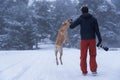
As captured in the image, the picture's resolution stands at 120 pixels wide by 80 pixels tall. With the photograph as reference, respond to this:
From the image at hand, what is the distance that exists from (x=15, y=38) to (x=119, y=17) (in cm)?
1835

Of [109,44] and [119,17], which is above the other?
[119,17]

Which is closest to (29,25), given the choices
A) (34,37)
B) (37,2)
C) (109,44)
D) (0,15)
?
(34,37)

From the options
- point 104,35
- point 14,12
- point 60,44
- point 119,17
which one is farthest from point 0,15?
point 60,44

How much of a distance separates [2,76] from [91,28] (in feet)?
8.66

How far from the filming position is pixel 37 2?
56.8 m

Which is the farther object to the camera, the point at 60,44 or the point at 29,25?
the point at 29,25

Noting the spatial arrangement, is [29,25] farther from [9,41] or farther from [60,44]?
[60,44]

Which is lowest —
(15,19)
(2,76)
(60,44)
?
(2,76)

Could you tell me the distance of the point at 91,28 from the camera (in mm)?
9367

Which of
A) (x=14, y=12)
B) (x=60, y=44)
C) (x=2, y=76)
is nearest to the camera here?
(x=2, y=76)

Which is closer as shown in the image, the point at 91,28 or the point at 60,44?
the point at 91,28

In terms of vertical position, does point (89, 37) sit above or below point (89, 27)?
below

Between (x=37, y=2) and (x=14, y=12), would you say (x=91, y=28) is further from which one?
(x=37, y=2)

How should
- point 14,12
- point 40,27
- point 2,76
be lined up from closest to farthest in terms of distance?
point 2,76 < point 14,12 < point 40,27
